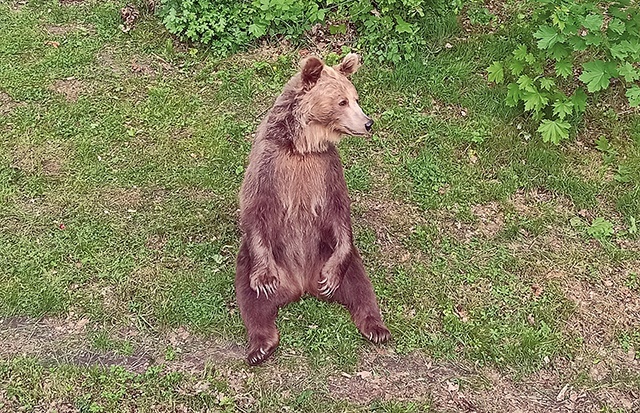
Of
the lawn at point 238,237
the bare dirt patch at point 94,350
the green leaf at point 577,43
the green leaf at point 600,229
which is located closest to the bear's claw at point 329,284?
the lawn at point 238,237

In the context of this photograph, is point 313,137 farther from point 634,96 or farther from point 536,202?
point 634,96

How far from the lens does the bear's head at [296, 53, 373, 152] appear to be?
4.11 m

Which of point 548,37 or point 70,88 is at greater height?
point 548,37

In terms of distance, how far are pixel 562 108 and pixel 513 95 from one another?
16.4 inches

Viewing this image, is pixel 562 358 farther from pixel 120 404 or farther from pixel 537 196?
pixel 120 404

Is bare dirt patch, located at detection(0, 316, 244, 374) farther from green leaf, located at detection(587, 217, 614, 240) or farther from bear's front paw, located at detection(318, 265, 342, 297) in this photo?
green leaf, located at detection(587, 217, 614, 240)

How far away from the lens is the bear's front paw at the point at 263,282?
14.3 feet

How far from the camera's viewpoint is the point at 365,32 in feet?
22.7

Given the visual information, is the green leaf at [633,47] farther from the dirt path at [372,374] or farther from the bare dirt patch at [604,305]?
the dirt path at [372,374]

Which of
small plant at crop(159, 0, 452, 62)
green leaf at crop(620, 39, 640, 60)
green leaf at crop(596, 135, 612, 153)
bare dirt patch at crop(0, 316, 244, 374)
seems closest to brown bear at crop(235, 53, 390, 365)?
bare dirt patch at crop(0, 316, 244, 374)

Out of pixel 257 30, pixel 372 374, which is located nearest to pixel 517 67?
pixel 257 30

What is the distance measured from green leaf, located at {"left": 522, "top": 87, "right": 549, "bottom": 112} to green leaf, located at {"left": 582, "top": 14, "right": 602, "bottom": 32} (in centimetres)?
66

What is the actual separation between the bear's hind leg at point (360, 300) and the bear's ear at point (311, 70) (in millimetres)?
1083

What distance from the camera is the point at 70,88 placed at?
654cm
